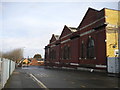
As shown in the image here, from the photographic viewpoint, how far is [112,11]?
2431cm

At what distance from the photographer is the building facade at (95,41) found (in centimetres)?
2284

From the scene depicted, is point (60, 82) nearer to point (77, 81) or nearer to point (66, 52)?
point (77, 81)

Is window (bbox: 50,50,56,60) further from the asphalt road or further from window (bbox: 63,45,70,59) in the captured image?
the asphalt road

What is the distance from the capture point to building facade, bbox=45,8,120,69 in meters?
22.8

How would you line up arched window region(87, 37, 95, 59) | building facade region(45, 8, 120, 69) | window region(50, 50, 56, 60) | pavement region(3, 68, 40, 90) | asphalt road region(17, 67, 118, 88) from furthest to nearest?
window region(50, 50, 56, 60)
arched window region(87, 37, 95, 59)
building facade region(45, 8, 120, 69)
asphalt road region(17, 67, 118, 88)
pavement region(3, 68, 40, 90)

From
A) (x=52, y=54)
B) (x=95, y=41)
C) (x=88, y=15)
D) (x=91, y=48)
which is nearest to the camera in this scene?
(x=95, y=41)

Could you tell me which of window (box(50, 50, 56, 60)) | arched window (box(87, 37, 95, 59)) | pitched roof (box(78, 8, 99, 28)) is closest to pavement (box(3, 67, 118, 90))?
arched window (box(87, 37, 95, 59))

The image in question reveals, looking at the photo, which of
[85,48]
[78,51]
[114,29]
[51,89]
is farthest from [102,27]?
[51,89]

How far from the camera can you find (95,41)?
2527cm

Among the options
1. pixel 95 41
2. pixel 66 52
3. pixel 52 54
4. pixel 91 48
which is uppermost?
pixel 95 41

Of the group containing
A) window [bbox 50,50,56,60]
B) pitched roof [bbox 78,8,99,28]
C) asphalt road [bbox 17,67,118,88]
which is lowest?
asphalt road [bbox 17,67,118,88]

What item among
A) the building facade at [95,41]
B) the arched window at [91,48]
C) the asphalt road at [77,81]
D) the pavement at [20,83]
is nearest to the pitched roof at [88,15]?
the building facade at [95,41]

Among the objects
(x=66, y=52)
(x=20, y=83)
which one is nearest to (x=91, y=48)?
(x=66, y=52)

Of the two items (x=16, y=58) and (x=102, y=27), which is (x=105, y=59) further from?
(x=16, y=58)
